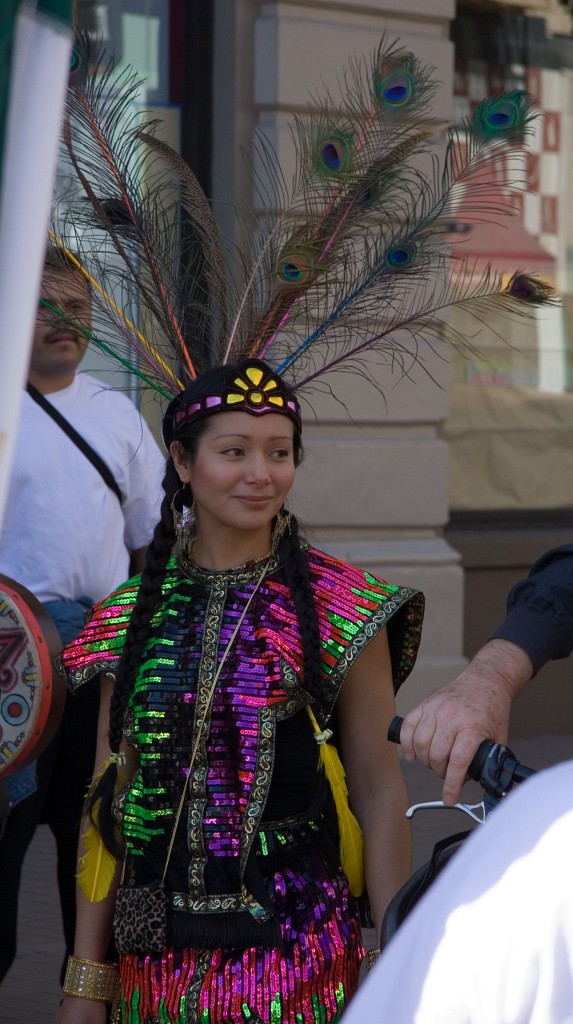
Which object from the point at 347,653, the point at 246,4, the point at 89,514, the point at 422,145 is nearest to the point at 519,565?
the point at 246,4

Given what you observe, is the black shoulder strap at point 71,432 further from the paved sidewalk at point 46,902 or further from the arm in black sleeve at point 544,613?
the arm in black sleeve at point 544,613

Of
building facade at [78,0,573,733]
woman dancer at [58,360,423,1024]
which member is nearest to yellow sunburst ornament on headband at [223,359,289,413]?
woman dancer at [58,360,423,1024]

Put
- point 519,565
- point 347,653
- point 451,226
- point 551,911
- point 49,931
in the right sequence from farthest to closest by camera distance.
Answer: point 519,565, point 49,931, point 451,226, point 347,653, point 551,911

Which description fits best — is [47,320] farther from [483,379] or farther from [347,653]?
[483,379]

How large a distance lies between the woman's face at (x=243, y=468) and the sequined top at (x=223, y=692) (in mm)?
124

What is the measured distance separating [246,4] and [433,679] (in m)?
3.44

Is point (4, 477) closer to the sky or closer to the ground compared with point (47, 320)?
closer to the ground

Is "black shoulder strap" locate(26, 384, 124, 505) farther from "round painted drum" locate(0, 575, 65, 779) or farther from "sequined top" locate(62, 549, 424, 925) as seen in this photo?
"sequined top" locate(62, 549, 424, 925)

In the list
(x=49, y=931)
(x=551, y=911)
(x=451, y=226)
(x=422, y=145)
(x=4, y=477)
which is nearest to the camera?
(x=551, y=911)

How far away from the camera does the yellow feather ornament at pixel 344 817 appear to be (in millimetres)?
2773

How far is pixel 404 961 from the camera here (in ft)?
3.45

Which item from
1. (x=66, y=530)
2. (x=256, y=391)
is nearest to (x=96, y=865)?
(x=256, y=391)

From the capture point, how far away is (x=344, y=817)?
9.16ft

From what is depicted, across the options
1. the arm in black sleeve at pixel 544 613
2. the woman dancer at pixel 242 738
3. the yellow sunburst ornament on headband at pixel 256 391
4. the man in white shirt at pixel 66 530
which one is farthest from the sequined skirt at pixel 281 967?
the man in white shirt at pixel 66 530
